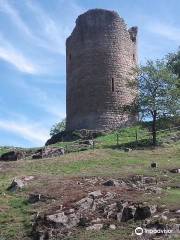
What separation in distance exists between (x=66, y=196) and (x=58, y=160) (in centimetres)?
1150

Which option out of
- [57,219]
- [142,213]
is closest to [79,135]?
[57,219]

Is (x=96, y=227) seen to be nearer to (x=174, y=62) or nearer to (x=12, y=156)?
(x=12, y=156)

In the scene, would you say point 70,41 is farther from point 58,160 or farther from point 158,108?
point 58,160

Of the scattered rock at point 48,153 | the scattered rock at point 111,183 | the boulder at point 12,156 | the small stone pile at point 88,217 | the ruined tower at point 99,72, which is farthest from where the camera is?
the ruined tower at point 99,72

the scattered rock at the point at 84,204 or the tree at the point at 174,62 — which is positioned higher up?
the tree at the point at 174,62

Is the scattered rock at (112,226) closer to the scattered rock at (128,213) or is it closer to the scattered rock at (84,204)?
the scattered rock at (128,213)

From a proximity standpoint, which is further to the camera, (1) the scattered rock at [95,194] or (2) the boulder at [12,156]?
(2) the boulder at [12,156]

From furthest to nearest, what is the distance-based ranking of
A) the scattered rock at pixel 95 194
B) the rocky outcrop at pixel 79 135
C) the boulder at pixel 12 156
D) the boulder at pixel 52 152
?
the rocky outcrop at pixel 79 135 → the boulder at pixel 12 156 → the boulder at pixel 52 152 → the scattered rock at pixel 95 194

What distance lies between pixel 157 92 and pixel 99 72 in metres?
8.62

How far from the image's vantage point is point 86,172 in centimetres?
3278

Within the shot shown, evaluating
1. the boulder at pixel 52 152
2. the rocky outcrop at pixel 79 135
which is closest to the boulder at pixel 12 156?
the boulder at pixel 52 152

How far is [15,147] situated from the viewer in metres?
53.4

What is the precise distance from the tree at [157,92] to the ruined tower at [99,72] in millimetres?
5165

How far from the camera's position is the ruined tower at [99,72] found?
54.0m
